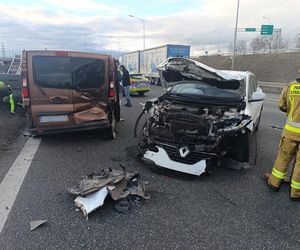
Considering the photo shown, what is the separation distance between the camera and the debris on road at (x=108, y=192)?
3.44 meters

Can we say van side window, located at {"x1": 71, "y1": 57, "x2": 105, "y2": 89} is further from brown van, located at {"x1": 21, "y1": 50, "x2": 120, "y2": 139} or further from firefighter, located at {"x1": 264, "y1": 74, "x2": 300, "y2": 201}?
firefighter, located at {"x1": 264, "y1": 74, "x2": 300, "y2": 201}

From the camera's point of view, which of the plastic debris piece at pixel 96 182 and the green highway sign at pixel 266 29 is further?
the green highway sign at pixel 266 29

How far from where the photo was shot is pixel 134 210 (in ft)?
11.4

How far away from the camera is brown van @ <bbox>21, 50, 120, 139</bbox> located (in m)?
5.72

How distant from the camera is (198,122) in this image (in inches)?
182

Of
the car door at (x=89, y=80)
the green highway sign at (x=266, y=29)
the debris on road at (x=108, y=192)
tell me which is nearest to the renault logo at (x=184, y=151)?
the debris on road at (x=108, y=192)

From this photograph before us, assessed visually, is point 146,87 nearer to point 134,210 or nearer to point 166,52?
point 166,52

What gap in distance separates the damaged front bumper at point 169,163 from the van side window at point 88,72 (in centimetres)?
219

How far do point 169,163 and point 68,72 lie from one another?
2867 mm

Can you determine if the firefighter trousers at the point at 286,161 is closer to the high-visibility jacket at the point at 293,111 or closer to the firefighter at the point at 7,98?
the high-visibility jacket at the point at 293,111

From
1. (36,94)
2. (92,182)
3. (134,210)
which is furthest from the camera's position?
(36,94)

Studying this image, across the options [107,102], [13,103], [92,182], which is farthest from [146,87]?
[92,182]

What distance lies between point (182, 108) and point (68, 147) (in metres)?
2.45

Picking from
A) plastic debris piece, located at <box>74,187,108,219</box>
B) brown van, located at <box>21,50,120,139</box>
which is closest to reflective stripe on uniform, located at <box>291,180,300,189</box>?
plastic debris piece, located at <box>74,187,108,219</box>
